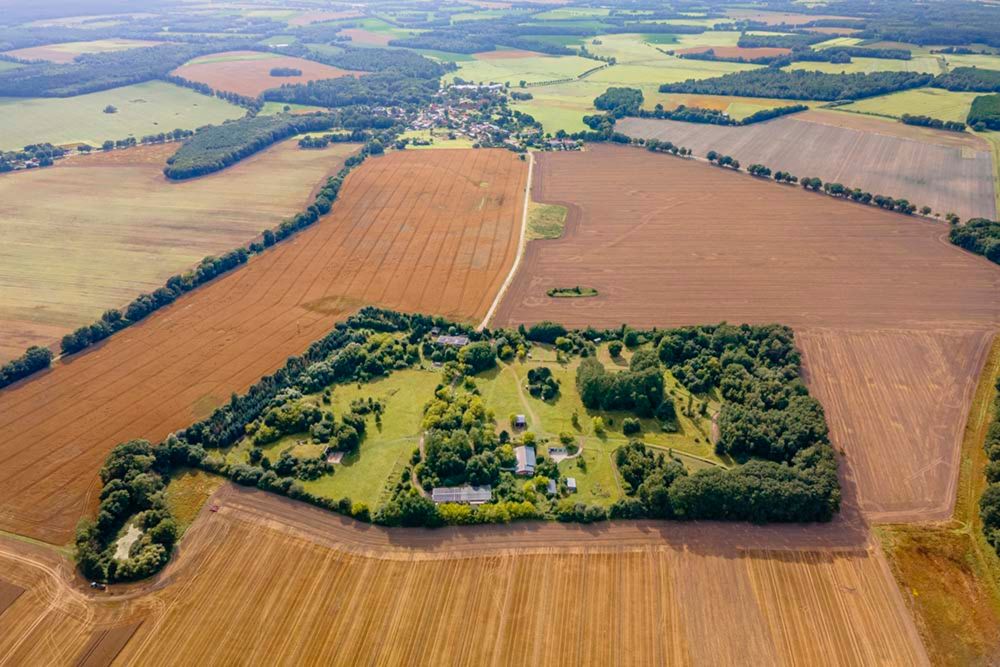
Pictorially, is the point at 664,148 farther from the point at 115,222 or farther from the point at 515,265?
the point at 115,222

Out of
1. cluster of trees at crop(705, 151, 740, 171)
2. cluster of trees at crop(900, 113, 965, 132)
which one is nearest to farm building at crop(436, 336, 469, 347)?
cluster of trees at crop(705, 151, 740, 171)

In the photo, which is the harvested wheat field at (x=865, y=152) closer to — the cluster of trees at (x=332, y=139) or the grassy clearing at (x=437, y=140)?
the grassy clearing at (x=437, y=140)

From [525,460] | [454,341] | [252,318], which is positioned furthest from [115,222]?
[525,460]

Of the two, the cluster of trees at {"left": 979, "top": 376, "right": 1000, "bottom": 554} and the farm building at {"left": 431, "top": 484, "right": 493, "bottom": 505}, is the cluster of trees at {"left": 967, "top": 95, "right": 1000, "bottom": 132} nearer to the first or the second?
the cluster of trees at {"left": 979, "top": 376, "right": 1000, "bottom": 554}

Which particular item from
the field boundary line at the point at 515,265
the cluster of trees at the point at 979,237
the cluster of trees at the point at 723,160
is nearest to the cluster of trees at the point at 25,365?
the field boundary line at the point at 515,265

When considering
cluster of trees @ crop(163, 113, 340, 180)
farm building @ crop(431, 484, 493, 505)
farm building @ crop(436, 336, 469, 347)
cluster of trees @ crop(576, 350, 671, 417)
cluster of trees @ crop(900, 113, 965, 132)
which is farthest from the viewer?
cluster of trees @ crop(900, 113, 965, 132)
